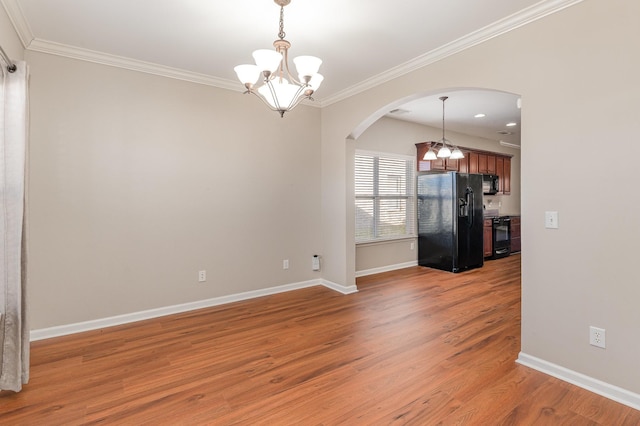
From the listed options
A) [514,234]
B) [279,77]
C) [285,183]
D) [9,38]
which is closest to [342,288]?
[285,183]

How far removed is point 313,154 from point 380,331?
2.63 meters

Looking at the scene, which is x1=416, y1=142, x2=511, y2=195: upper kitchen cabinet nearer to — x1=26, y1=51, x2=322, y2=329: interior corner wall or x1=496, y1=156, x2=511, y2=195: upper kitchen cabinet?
x1=496, y1=156, x2=511, y2=195: upper kitchen cabinet

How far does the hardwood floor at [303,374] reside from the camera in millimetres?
1945

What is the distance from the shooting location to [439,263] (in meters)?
5.86

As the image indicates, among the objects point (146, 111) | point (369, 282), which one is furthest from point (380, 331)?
point (146, 111)

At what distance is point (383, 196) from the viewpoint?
577 cm

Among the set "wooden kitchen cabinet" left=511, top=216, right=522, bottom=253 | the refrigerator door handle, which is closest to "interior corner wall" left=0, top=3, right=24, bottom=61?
the refrigerator door handle

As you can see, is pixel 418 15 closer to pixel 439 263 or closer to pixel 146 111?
pixel 146 111

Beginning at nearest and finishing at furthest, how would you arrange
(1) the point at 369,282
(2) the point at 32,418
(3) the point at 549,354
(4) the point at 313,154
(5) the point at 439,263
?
(2) the point at 32,418, (3) the point at 549,354, (4) the point at 313,154, (1) the point at 369,282, (5) the point at 439,263

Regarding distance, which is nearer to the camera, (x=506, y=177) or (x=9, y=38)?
(x=9, y=38)

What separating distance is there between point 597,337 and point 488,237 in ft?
15.4

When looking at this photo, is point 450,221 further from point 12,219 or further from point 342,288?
point 12,219

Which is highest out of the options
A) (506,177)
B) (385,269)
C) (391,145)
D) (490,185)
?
(391,145)

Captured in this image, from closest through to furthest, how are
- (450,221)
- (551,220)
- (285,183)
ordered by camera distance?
(551,220) < (285,183) < (450,221)
